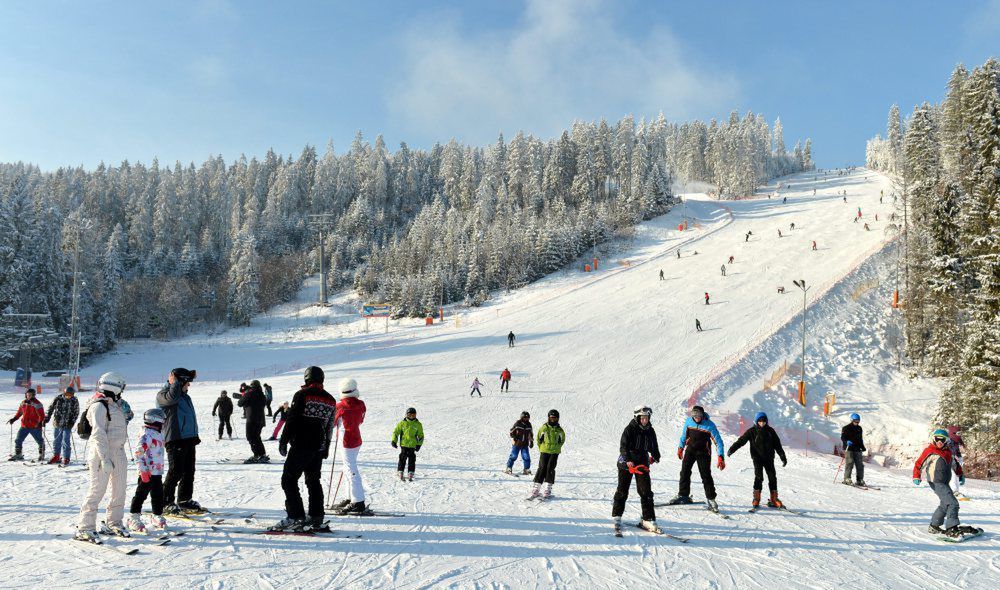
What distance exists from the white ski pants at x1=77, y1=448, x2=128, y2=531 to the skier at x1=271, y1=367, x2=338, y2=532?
5.78 feet

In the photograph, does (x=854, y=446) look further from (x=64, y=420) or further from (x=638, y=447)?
(x=64, y=420)

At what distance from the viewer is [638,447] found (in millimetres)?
7070

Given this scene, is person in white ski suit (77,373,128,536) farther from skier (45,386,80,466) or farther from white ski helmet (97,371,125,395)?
skier (45,386,80,466)

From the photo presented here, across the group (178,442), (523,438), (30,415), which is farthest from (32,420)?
(523,438)

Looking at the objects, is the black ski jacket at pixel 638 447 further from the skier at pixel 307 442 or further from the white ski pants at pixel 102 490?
the white ski pants at pixel 102 490

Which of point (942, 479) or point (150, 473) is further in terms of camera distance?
point (942, 479)

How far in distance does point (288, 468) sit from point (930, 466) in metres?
9.12

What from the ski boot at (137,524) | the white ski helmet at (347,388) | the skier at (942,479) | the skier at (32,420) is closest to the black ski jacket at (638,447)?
the white ski helmet at (347,388)

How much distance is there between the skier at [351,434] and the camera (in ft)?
23.1

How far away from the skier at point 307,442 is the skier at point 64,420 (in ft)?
25.6

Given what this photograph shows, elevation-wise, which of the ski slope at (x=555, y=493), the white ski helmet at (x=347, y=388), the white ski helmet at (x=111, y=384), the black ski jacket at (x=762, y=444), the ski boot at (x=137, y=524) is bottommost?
the ski slope at (x=555, y=493)

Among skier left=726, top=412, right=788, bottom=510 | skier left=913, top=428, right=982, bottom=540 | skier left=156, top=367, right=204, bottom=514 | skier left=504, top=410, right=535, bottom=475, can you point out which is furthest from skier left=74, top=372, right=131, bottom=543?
skier left=913, top=428, right=982, bottom=540

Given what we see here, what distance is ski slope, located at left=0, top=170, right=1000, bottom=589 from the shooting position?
5.59 meters

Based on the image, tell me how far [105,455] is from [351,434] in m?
2.71
